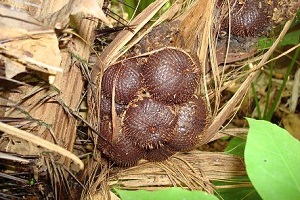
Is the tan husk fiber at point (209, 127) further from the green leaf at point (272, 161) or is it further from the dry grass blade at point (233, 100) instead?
the green leaf at point (272, 161)

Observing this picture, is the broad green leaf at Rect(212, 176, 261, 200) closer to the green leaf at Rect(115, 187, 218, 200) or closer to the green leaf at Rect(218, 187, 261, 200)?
the green leaf at Rect(218, 187, 261, 200)

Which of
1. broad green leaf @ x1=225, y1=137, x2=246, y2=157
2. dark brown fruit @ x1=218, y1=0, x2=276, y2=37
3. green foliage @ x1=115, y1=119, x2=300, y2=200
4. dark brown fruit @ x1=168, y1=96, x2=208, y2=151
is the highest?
dark brown fruit @ x1=218, y1=0, x2=276, y2=37

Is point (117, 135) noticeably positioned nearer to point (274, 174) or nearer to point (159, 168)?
point (159, 168)

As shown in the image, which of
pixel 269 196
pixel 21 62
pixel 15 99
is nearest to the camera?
pixel 269 196

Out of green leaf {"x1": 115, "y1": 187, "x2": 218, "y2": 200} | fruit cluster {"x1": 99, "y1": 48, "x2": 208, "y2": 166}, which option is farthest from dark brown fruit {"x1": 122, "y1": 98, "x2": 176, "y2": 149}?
green leaf {"x1": 115, "y1": 187, "x2": 218, "y2": 200}

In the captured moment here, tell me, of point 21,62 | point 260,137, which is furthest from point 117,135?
point 260,137

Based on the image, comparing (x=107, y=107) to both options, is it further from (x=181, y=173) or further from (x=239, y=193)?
(x=239, y=193)

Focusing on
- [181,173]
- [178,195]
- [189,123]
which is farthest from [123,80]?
[178,195]
